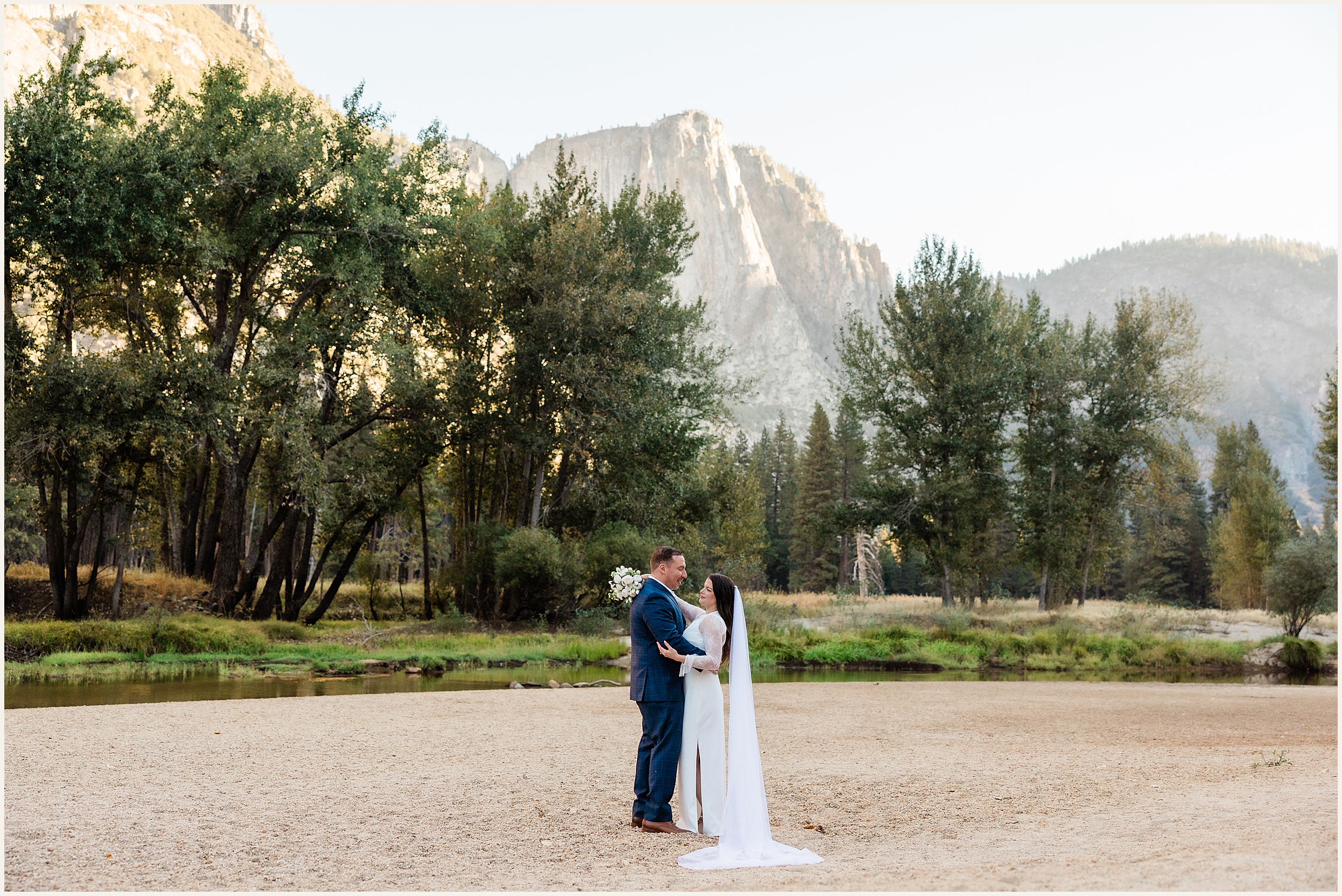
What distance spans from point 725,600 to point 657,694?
0.81 metres

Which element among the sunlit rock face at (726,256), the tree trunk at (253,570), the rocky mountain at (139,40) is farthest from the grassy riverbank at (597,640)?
the sunlit rock face at (726,256)

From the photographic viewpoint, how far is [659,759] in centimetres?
672

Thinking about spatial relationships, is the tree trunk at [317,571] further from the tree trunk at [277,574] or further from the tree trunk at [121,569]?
the tree trunk at [121,569]

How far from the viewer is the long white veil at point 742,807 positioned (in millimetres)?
5758

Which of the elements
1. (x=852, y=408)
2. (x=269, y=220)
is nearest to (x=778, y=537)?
(x=852, y=408)

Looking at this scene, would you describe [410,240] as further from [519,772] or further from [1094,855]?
[1094,855]

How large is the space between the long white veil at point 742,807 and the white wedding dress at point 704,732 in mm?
156

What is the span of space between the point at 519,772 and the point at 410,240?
761 inches

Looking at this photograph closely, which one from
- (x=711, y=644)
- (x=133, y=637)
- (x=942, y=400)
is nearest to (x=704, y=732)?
(x=711, y=644)

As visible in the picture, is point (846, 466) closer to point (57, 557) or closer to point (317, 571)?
point (317, 571)

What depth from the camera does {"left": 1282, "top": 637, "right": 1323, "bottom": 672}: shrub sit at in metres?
25.2

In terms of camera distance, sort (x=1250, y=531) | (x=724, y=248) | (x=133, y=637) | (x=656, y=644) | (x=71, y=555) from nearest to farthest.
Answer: (x=656, y=644), (x=133, y=637), (x=71, y=555), (x=1250, y=531), (x=724, y=248)

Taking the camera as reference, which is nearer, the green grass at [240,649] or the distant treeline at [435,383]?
the green grass at [240,649]

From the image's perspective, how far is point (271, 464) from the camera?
28.1 metres
